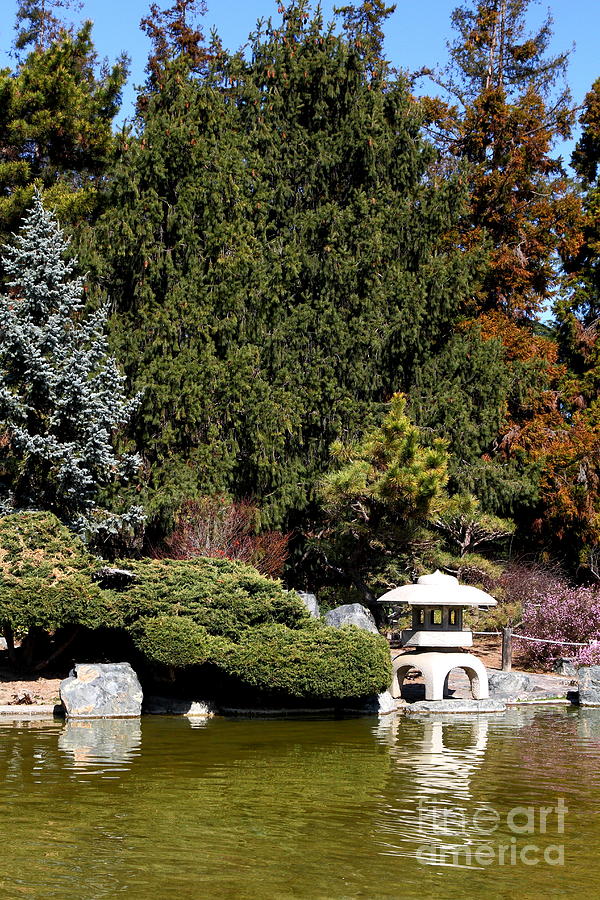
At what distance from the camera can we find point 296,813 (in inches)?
392

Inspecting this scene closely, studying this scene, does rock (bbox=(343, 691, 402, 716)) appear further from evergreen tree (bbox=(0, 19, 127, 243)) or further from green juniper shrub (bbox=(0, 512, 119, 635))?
evergreen tree (bbox=(0, 19, 127, 243))

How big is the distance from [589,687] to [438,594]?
358 cm

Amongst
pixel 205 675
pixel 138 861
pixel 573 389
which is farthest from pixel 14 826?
pixel 573 389

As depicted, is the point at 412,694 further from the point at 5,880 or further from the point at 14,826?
the point at 5,880

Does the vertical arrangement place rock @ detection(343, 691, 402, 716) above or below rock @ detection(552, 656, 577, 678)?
below

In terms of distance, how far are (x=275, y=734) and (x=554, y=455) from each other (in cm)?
1621

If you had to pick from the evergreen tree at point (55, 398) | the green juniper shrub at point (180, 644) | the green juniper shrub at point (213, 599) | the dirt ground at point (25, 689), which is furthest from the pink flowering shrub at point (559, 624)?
the dirt ground at point (25, 689)

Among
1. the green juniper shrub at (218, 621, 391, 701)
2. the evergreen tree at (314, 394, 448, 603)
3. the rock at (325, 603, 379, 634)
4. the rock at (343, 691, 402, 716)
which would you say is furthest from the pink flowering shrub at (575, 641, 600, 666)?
the green juniper shrub at (218, 621, 391, 701)

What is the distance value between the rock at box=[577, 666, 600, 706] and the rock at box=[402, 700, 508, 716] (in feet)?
6.79

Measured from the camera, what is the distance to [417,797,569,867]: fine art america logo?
8.48 m

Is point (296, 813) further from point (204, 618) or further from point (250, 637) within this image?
point (204, 618)

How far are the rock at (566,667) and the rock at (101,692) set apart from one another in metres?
9.77

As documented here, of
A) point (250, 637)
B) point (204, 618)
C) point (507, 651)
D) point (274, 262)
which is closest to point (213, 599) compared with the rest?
point (204, 618)

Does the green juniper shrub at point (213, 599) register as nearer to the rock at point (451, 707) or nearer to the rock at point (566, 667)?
the rock at point (451, 707)
